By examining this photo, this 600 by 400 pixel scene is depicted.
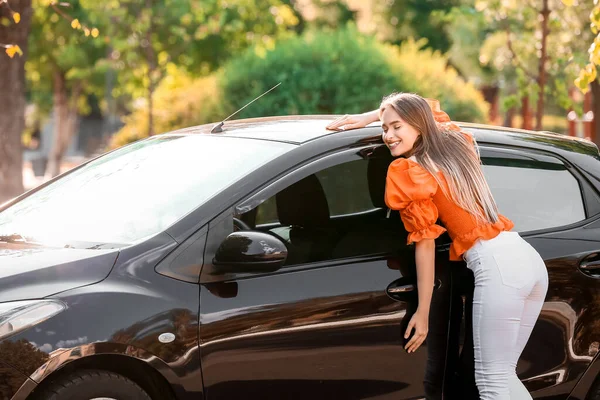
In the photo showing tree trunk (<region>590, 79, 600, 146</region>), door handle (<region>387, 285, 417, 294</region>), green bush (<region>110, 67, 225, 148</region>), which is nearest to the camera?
door handle (<region>387, 285, 417, 294</region>)

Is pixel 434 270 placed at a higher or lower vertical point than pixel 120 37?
lower

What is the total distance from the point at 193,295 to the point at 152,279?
16 cm

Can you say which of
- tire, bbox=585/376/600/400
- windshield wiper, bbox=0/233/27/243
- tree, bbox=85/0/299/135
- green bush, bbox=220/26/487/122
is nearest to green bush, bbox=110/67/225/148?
green bush, bbox=220/26/487/122

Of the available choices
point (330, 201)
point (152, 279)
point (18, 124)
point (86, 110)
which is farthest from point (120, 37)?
point (86, 110)

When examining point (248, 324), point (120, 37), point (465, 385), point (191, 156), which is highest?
point (120, 37)

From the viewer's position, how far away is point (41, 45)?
27.2 metres

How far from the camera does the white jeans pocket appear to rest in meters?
4.09

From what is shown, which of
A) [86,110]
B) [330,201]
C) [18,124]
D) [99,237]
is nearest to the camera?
[99,237]

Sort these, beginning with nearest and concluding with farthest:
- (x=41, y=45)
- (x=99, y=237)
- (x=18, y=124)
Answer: (x=99, y=237) → (x=18, y=124) → (x=41, y=45)

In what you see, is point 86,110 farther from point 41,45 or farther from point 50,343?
point 50,343

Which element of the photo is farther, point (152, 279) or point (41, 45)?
point (41, 45)

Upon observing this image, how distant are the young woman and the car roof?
0.25 metres

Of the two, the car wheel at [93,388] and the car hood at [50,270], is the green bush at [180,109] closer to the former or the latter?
the car hood at [50,270]

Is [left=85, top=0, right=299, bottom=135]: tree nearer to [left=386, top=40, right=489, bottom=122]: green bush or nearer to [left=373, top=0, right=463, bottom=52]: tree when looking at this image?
[left=386, top=40, right=489, bottom=122]: green bush
